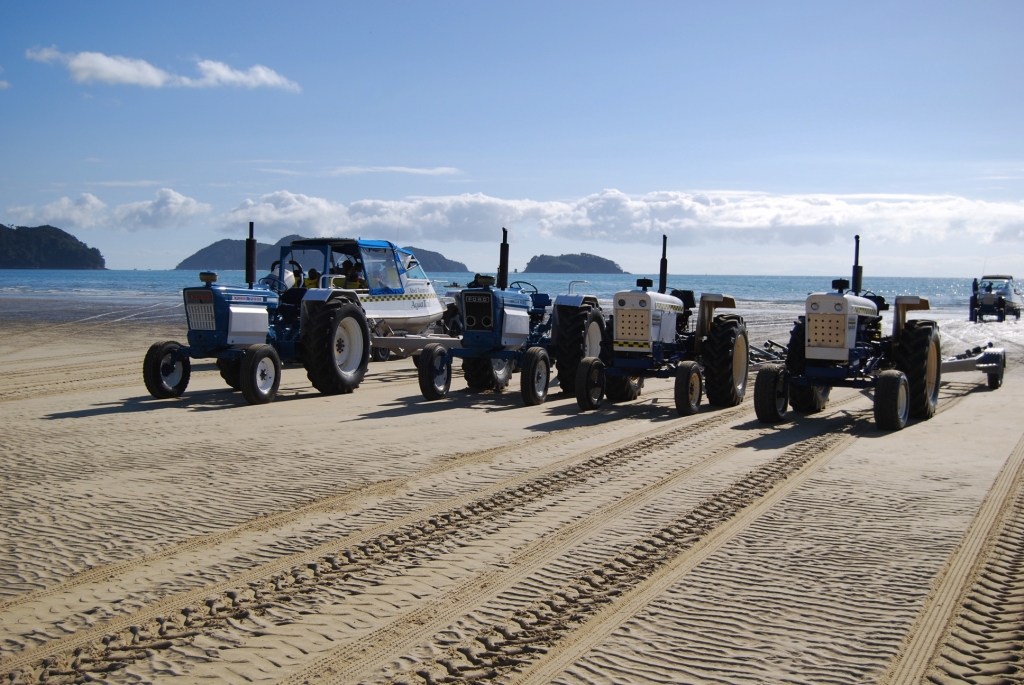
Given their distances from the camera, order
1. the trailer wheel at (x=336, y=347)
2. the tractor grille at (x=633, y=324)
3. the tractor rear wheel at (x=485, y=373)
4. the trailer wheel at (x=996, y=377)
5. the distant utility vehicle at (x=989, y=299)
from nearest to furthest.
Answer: the tractor grille at (x=633, y=324) → the trailer wheel at (x=336, y=347) → the tractor rear wheel at (x=485, y=373) → the trailer wheel at (x=996, y=377) → the distant utility vehicle at (x=989, y=299)

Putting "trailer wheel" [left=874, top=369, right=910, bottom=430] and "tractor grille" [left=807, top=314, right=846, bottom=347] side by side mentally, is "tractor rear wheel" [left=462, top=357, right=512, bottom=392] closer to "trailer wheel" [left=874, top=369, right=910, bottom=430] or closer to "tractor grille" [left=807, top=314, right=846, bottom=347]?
"tractor grille" [left=807, top=314, right=846, bottom=347]

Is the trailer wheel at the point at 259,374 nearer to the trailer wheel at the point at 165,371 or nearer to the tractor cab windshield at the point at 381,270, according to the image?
the trailer wheel at the point at 165,371

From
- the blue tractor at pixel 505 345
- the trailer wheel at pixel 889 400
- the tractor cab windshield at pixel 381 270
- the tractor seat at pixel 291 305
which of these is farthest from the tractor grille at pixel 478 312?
the trailer wheel at pixel 889 400

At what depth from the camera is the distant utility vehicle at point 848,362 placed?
9.37 meters

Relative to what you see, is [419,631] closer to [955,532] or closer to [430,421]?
[955,532]

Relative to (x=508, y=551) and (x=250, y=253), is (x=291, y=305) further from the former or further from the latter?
(x=508, y=551)

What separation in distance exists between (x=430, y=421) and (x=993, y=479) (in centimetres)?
525

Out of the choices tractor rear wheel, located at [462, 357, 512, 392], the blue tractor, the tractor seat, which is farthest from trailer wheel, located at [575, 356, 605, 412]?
the tractor seat

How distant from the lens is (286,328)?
12477 millimetres

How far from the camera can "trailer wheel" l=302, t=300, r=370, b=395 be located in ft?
37.7

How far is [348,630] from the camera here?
12.7 ft

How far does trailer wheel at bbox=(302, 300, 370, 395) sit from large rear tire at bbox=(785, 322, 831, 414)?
5.58 m

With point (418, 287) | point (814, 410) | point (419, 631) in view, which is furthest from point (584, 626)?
point (418, 287)

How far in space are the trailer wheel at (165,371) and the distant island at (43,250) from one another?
144466 millimetres
